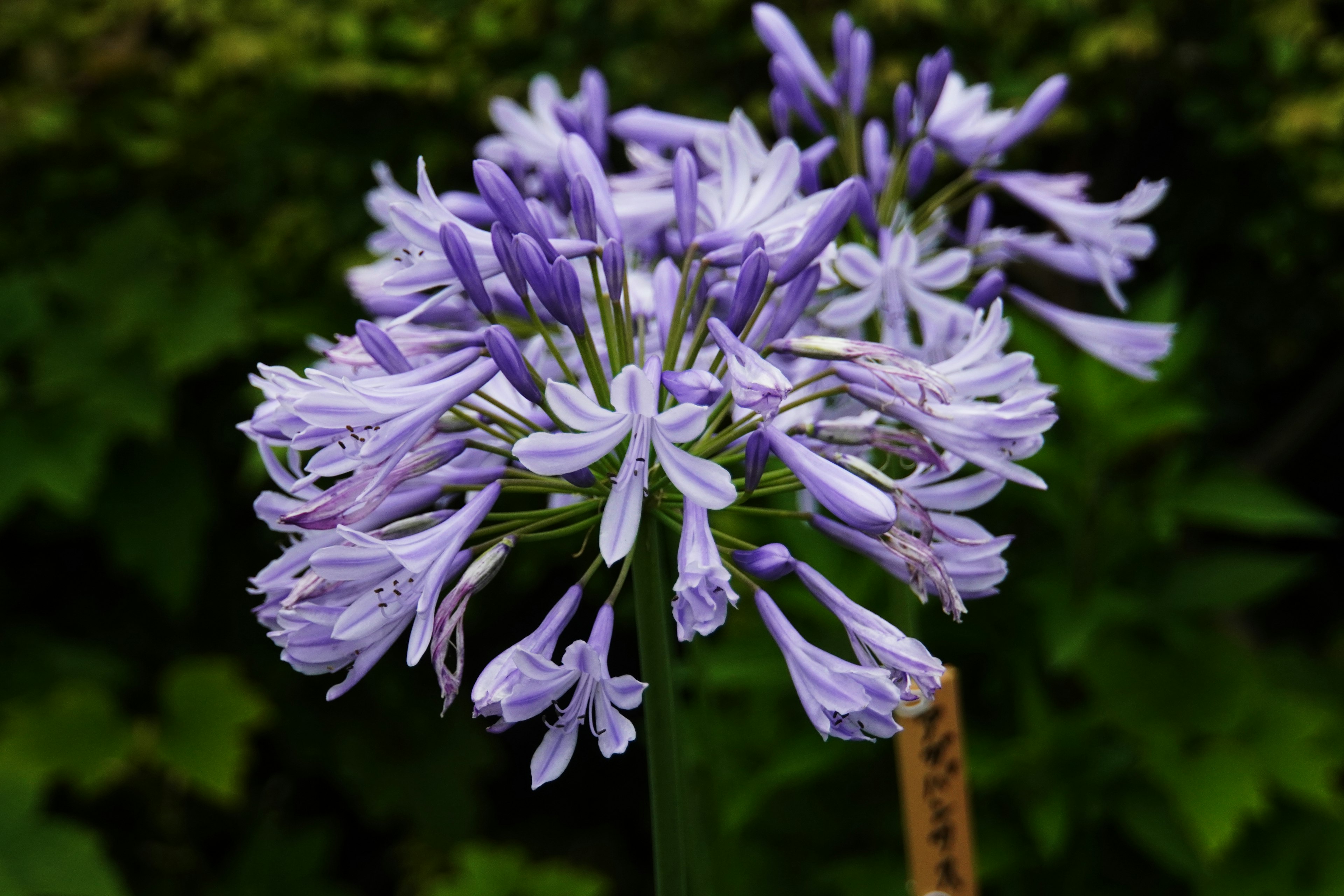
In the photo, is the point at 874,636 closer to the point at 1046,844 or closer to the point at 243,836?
the point at 1046,844

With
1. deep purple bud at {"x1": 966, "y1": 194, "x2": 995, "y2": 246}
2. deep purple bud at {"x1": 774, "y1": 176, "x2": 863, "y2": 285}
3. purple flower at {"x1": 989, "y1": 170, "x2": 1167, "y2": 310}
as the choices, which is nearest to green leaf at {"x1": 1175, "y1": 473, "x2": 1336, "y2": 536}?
purple flower at {"x1": 989, "y1": 170, "x2": 1167, "y2": 310}

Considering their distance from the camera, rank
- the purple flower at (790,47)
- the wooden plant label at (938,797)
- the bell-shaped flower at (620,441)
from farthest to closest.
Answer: the purple flower at (790,47)
the wooden plant label at (938,797)
the bell-shaped flower at (620,441)

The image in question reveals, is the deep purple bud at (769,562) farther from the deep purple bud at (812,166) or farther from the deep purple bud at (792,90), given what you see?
the deep purple bud at (792,90)

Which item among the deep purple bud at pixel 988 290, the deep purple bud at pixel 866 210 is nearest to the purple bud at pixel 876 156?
the deep purple bud at pixel 866 210

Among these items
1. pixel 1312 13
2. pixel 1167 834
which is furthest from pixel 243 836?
pixel 1312 13

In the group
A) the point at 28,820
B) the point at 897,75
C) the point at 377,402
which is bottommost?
the point at 28,820

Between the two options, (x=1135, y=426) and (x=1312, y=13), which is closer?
(x=1135, y=426)
